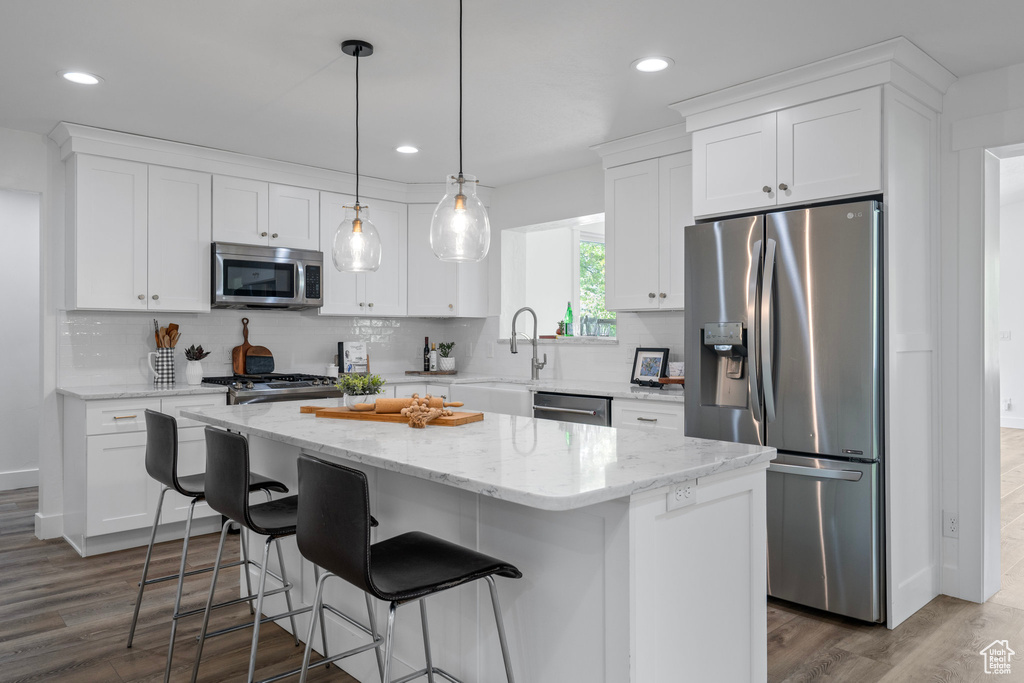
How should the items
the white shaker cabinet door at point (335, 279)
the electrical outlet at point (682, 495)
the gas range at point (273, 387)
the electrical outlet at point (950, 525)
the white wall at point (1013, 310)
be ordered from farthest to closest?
the white wall at point (1013, 310) < the white shaker cabinet door at point (335, 279) < the gas range at point (273, 387) < the electrical outlet at point (950, 525) < the electrical outlet at point (682, 495)

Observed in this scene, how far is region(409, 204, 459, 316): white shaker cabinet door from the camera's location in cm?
560

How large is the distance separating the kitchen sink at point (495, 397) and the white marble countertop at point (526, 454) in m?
1.91

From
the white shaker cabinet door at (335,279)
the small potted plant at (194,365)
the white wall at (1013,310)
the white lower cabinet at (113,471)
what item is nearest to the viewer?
the white lower cabinet at (113,471)

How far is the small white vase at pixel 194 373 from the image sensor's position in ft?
14.9

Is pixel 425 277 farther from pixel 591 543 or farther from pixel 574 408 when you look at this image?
pixel 591 543

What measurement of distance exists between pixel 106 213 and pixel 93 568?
6.81 ft

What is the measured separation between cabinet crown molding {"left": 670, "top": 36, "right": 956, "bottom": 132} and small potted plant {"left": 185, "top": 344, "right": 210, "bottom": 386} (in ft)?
11.3

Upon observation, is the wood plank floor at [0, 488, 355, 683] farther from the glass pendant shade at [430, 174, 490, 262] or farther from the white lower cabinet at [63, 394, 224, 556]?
the glass pendant shade at [430, 174, 490, 262]

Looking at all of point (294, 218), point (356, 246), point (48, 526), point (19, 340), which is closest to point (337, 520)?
point (356, 246)

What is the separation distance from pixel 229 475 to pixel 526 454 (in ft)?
3.28

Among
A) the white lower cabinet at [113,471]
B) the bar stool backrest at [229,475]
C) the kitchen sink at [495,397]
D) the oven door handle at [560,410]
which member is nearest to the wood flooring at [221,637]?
the white lower cabinet at [113,471]

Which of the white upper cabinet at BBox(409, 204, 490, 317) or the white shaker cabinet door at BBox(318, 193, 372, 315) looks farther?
the white upper cabinet at BBox(409, 204, 490, 317)

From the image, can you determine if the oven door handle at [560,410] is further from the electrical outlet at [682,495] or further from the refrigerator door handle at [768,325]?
the electrical outlet at [682,495]

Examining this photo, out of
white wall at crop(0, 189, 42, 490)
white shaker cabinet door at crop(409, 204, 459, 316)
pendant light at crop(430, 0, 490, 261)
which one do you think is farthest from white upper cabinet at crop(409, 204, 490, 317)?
pendant light at crop(430, 0, 490, 261)
